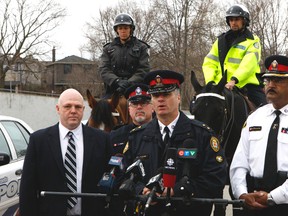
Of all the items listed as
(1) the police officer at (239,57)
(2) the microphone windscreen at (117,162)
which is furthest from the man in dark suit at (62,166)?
(1) the police officer at (239,57)

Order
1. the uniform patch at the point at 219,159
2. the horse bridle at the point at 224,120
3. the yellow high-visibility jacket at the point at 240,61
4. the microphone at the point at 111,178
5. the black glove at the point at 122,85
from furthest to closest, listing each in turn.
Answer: the black glove at the point at 122,85 < the yellow high-visibility jacket at the point at 240,61 < the horse bridle at the point at 224,120 < the uniform patch at the point at 219,159 < the microphone at the point at 111,178

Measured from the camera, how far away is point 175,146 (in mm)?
3840

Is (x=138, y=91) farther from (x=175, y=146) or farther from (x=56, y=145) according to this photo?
(x=175, y=146)

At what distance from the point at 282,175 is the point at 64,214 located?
1.82 meters

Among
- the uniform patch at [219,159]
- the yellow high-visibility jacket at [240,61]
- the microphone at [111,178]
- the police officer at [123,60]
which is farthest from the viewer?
the police officer at [123,60]

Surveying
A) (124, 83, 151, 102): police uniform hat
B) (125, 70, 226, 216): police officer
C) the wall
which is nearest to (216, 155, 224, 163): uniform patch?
(125, 70, 226, 216): police officer

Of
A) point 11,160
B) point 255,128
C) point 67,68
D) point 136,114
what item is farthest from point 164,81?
point 67,68

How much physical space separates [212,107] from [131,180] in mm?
2931

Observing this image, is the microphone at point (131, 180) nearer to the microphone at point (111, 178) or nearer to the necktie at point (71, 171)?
the microphone at point (111, 178)

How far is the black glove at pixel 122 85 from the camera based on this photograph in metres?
7.26

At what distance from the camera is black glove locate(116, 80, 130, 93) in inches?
286

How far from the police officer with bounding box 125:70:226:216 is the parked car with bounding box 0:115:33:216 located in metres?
2.13

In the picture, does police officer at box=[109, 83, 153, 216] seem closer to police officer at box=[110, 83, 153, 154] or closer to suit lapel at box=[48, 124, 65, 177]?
police officer at box=[110, 83, 153, 154]

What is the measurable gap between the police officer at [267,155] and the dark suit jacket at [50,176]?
121cm
